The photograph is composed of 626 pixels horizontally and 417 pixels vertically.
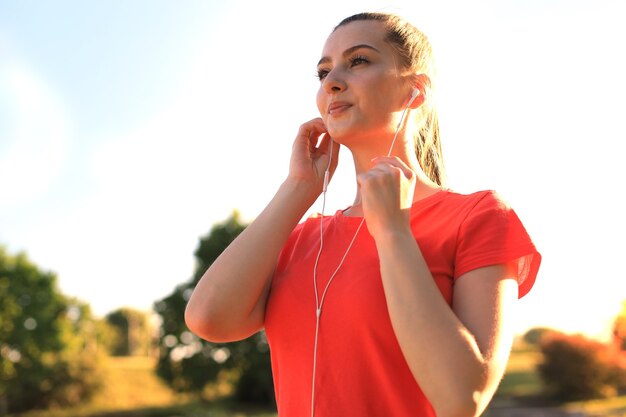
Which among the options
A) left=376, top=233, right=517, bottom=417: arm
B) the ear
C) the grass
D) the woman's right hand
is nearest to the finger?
the woman's right hand

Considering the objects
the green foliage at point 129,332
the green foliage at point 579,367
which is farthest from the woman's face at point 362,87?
the green foliage at point 129,332

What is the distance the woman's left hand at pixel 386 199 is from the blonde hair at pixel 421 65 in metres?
0.49

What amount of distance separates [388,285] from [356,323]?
219mm

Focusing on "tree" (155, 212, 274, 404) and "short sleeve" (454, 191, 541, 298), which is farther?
"tree" (155, 212, 274, 404)

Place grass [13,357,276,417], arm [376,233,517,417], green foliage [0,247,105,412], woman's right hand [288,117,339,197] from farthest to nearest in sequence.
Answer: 1. green foliage [0,247,105,412]
2. grass [13,357,276,417]
3. woman's right hand [288,117,339,197]
4. arm [376,233,517,417]

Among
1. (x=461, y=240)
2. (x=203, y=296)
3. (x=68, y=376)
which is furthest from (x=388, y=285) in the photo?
(x=68, y=376)

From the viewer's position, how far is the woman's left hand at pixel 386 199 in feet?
5.59

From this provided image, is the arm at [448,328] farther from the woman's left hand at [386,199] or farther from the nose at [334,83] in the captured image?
the nose at [334,83]

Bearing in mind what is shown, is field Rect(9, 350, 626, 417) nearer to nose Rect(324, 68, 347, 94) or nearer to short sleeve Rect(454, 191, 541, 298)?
nose Rect(324, 68, 347, 94)

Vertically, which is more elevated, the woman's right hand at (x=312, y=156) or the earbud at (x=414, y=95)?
the earbud at (x=414, y=95)

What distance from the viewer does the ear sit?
2.13 metres

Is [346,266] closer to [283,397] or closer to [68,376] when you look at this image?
[283,397]

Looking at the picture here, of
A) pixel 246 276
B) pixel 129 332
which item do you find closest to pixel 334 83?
pixel 246 276

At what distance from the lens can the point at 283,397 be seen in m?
1.99
